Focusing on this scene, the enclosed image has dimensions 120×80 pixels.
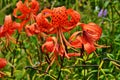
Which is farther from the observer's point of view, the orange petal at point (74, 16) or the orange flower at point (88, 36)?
the orange petal at point (74, 16)

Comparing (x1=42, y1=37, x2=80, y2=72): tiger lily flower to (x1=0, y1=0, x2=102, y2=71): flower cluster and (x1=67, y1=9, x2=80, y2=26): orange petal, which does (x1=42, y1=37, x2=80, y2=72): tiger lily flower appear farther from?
(x1=67, y1=9, x2=80, y2=26): orange petal

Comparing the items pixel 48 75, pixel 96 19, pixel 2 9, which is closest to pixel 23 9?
pixel 48 75

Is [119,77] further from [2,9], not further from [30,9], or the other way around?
[2,9]

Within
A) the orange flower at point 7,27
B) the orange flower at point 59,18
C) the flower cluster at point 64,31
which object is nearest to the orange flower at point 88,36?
the flower cluster at point 64,31

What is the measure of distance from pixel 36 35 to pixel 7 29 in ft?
0.48

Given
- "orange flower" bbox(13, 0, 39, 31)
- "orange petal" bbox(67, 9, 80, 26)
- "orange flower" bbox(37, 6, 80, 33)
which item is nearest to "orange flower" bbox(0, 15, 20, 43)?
"orange flower" bbox(13, 0, 39, 31)

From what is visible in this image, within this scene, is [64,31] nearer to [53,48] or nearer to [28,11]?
[53,48]

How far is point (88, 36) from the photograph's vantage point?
6.14ft

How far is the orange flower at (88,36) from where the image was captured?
185 cm

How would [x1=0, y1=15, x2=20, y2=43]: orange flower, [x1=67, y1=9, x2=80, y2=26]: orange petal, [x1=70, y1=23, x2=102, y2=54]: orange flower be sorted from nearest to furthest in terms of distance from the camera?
[x1=70, y1=23, x2=102, y2=54]: orange flower
[x1=67, y1=9, x2=80, y2=26]: orange petal
[x1=0, y1=15, x2=20, y2=43]: orange flower

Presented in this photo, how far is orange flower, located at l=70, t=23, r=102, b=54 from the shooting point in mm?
1847

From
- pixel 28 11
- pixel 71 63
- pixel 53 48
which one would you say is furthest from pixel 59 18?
pixel 71 63

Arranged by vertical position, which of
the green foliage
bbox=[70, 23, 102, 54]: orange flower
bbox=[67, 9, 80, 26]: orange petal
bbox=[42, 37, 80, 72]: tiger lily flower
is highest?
bbox=[67, 9, 80, 26]: orange petal

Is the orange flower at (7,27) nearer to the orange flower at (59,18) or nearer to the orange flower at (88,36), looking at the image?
the orange flower at (59,18)
